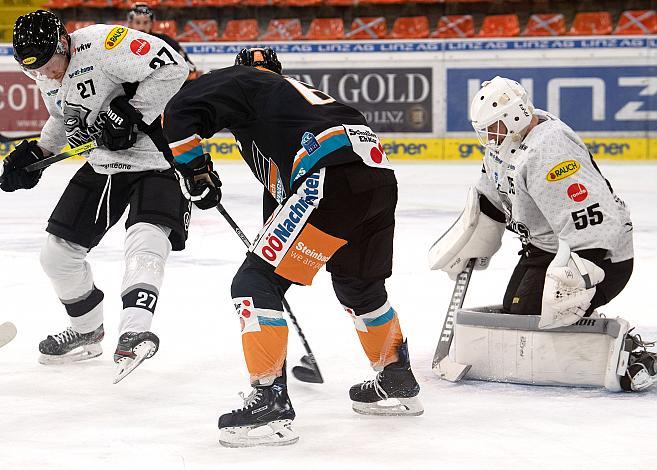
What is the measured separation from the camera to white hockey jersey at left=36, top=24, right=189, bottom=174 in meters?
3.13

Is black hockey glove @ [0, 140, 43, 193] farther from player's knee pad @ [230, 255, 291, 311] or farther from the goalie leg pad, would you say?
the goalie leg pad

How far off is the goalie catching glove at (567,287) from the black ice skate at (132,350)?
1.03 m

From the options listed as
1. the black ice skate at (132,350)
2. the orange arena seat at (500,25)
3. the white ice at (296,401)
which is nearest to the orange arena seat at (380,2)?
the orange arena seat at (500,25)

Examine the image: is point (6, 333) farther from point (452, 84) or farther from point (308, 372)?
point (452, 84)

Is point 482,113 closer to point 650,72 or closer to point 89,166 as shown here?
point 89,166

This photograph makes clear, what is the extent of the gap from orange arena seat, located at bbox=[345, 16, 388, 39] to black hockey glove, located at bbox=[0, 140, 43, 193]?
8465 mm

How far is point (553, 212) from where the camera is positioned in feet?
9.55

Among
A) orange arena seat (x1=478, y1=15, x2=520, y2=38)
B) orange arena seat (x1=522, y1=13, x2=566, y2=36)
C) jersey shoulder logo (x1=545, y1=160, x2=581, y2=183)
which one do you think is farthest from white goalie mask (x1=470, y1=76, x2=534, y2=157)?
orange arena seat (x1=478, y1=15, x2=520, y2=38)

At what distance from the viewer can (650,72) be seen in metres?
9.77

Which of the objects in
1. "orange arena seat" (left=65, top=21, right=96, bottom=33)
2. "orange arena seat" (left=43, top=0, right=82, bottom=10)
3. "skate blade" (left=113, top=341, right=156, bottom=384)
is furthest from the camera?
"orange arena seat" (left=43, top=0, right=82, bottom=10)

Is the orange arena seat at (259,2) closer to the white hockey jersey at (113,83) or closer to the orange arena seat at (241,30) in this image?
the orange arena seat at (241,30)

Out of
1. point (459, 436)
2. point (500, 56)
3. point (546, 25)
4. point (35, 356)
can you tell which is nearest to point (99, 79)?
point (35, 356)

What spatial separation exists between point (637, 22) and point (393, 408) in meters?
9.23

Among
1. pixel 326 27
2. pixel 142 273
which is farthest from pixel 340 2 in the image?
pixel 142 273
